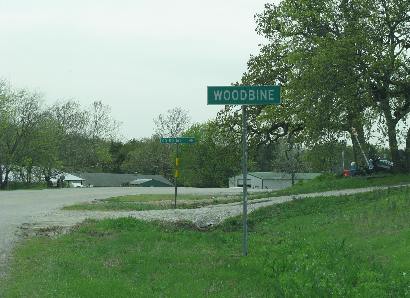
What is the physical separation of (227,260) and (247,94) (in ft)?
9.39

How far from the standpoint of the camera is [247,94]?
1132 cm

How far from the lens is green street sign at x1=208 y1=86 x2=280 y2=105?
11320mm

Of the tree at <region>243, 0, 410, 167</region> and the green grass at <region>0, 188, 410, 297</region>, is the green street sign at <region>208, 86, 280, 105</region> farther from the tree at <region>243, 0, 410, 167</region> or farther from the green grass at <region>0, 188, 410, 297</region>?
the tree at <region>243, 0, 410, 167</region>

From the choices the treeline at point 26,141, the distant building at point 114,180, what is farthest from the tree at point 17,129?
the distant building at point 114,180

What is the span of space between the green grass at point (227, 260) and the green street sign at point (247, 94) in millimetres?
2660

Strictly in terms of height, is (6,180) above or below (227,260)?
above

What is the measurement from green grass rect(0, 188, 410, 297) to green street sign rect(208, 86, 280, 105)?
266 cm

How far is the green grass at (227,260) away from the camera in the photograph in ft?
27.2

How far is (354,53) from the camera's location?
26.2 m

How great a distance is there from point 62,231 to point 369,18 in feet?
55.3

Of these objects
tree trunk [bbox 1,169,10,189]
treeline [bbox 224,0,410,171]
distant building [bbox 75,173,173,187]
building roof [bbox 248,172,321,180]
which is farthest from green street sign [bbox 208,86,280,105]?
building roof [bbox 248,172,321,180]

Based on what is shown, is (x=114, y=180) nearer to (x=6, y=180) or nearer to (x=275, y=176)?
(x=275, y=176)

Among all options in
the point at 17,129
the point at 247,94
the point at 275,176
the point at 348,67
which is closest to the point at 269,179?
the point at 275,176

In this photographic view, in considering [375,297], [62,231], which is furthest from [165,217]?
[375,297]
